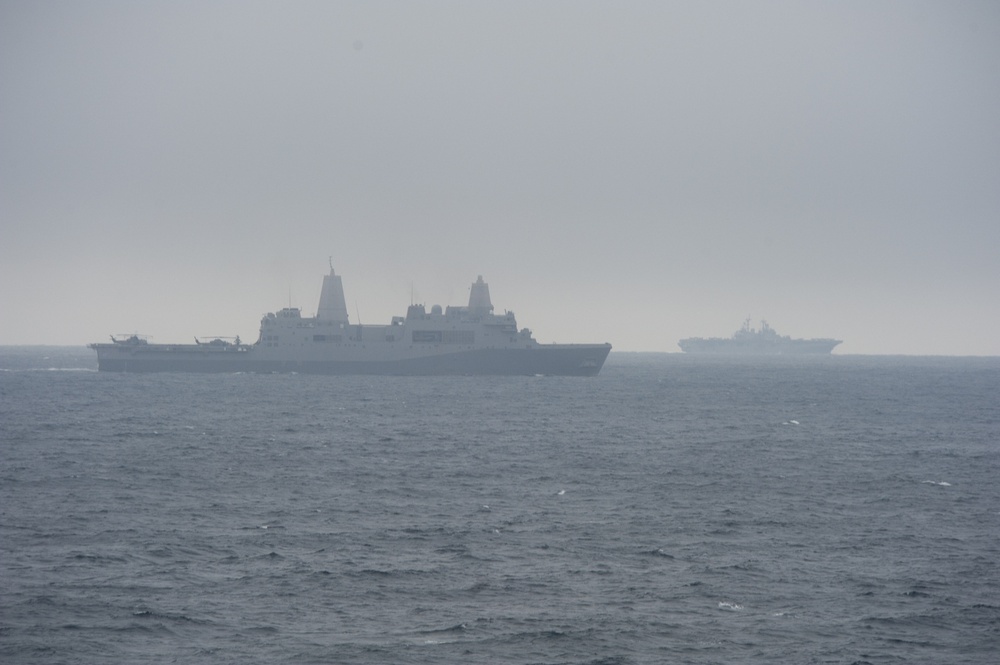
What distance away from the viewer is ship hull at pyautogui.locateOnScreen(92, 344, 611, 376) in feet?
357

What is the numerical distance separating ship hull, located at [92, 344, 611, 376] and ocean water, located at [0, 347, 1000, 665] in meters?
51.3

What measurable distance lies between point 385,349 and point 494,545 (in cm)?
8426

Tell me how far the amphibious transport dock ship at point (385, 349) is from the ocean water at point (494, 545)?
5133 cm

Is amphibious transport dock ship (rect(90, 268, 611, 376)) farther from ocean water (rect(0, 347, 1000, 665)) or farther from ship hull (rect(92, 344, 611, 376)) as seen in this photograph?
ocean water (rect(0, 347, 1000, 665))

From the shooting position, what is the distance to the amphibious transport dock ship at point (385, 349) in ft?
356

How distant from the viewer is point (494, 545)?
88.0 ft

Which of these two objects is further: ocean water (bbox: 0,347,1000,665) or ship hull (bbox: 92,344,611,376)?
ship hull (bbox: 92,344,611,376)

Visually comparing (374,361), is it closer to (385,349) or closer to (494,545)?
(385,349)

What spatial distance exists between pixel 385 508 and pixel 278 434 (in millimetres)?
22099

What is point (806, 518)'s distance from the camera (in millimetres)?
31156

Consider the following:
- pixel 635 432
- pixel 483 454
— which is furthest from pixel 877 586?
pixel 635 432

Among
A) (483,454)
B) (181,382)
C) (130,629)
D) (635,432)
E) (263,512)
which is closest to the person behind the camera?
(130,629)

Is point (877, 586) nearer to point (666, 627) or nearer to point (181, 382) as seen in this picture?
point (666, 627)

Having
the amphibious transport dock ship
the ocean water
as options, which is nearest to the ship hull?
the amphibious transport dock ship
